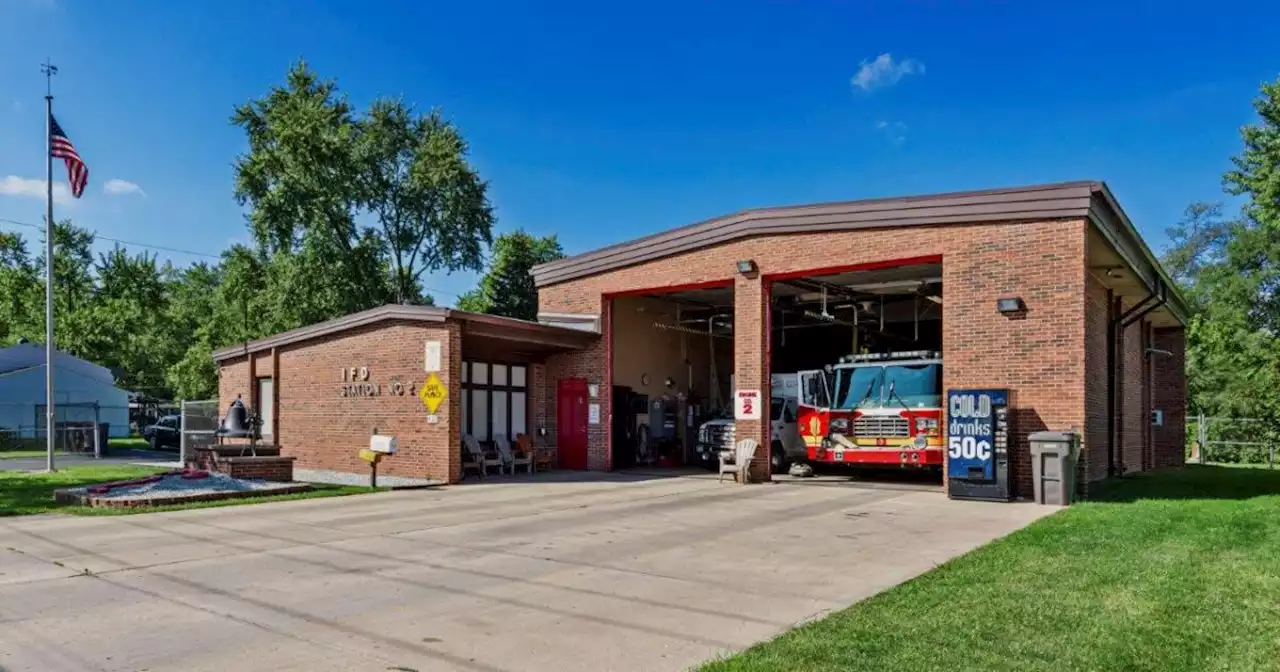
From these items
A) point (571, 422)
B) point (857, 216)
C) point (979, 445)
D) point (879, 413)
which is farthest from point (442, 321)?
point (979, 445)

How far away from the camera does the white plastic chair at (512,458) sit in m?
20.1

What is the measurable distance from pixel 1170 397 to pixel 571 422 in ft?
62.0

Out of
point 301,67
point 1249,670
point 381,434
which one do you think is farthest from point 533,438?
point 301,67

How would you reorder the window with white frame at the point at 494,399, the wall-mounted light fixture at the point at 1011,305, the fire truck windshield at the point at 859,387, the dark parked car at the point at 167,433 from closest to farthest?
the wall-mounted light fixture at the point at 1011,305
the fire truck windshield at the point at 859,387
the window with white frame at the point at 494,399
the dark parked car at the point at 167,433

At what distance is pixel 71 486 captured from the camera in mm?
17344

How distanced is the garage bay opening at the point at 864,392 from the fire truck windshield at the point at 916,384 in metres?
0.02

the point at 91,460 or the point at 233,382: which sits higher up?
the point at 233,382

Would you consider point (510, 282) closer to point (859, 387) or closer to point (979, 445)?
point (859, 387)

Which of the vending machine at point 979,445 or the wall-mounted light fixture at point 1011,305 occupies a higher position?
the wall-mounted light fixture at point 1011,305

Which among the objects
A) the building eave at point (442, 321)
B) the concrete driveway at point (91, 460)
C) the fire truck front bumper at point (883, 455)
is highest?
the building eave at point (442, 321)

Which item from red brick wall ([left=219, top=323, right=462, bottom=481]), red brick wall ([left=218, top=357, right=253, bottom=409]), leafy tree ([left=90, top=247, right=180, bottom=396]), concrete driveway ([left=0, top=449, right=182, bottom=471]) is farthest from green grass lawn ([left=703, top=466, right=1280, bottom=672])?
leafy tree ([left=90, top=247, right=180, bottom=396])

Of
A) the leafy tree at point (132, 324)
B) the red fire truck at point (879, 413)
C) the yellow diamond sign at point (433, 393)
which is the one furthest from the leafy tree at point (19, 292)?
the red fire truck at point (879, 413)

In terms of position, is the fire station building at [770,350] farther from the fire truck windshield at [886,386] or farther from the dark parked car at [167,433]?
the dark parked car at [167,433]

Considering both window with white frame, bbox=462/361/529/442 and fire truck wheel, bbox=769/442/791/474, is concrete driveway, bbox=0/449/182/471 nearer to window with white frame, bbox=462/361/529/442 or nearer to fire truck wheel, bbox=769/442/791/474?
window with white frame, bbox=462/361/529/442
